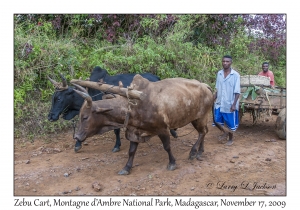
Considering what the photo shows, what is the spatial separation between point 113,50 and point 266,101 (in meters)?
4.51

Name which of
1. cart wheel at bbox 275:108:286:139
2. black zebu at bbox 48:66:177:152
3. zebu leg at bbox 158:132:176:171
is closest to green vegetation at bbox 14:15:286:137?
black zebu at bbox 48:66:177:152

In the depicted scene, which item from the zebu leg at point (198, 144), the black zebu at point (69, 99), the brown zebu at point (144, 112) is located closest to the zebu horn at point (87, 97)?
the brown zebu at point (144, 112)

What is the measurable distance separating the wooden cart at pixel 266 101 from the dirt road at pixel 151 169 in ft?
1.56

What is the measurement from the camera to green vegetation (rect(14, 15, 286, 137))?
716 centimetres

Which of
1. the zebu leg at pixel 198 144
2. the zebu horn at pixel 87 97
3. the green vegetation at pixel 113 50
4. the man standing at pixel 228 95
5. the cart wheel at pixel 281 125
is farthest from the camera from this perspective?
the green vegetation at pixel 113 50

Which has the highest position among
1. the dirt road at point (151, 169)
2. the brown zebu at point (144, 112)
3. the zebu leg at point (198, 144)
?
the brown zebu at point (144, 112)

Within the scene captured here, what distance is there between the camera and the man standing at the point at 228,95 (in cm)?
598

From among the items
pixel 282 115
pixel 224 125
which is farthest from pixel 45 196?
pixel 282 115

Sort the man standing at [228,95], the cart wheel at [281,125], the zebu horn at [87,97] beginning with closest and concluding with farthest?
the zebu horn at [87,97]
the man standing at [228,95]
the cart wheel at [281,125]

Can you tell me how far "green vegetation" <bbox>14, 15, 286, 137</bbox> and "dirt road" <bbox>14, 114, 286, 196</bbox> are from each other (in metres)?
1.31

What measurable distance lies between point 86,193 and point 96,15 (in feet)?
21.7

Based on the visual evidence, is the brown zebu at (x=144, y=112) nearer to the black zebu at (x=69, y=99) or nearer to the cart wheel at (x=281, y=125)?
the black zebu at (x=69, y=99)

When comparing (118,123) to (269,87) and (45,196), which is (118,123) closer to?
(45,196)

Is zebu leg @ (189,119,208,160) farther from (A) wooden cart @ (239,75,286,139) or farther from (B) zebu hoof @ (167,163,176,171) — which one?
(A) wooden cart @ (239,75,286,139)
